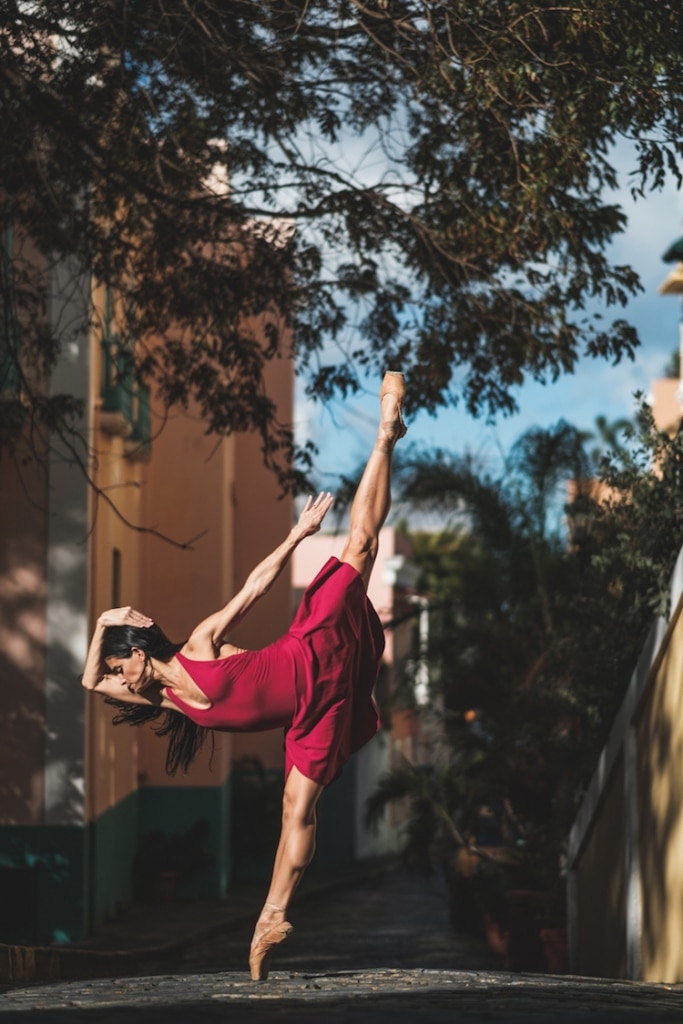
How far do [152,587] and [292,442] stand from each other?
10215mm

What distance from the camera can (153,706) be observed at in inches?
253

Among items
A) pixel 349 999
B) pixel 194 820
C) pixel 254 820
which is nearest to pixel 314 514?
pixel 349 999

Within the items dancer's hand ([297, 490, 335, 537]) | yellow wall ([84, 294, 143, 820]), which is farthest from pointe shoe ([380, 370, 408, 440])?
yellow wall ([84, 294, 143, 820])

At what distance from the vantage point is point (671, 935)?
9.88 metres

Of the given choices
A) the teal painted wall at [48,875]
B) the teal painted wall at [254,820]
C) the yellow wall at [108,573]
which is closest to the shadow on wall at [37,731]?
the teal painted wall at [48,875]

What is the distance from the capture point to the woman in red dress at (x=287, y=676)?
6.32 metres

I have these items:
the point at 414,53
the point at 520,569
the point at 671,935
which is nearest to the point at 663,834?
the point at 671,935

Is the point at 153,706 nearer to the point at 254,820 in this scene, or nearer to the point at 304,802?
the point at 304,802

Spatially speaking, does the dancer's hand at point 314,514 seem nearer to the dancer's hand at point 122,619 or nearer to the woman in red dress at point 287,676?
the woman in red dress at point 287,676

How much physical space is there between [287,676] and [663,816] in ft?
15.0

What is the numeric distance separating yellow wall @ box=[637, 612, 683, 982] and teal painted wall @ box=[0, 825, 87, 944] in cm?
832

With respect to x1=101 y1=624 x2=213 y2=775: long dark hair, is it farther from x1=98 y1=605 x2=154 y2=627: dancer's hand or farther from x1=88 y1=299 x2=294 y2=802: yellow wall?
x1=88 y1=299 x2=294 y2=802: yellow wall

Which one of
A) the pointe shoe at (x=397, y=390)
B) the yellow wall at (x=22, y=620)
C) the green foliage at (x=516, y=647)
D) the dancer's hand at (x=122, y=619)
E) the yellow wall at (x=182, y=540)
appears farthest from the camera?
the yellow wall at (x=182, y=540)

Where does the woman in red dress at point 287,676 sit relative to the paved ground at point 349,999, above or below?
above
